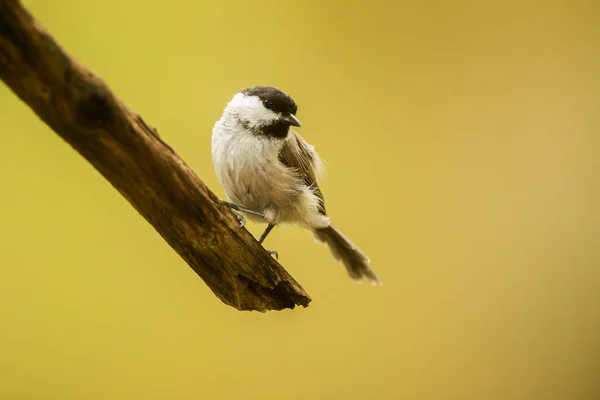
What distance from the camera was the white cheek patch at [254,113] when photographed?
1775 millimetres

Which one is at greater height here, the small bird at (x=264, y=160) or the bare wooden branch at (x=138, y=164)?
the small bird at (x=264, y=160)

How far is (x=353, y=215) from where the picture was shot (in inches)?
105

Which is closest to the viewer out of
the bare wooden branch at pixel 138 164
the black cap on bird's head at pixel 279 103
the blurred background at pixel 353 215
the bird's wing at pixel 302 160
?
the bare wooden branch at pixel 138 164

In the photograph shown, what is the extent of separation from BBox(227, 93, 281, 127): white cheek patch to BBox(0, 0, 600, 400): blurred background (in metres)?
0.55

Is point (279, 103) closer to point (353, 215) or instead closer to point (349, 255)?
point (349, 255)

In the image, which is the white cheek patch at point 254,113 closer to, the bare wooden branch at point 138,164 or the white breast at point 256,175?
the white breast at point 256,175

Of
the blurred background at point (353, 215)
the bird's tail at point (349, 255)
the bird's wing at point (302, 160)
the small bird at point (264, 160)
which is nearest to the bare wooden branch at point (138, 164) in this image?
the small bird at point (264, 160)

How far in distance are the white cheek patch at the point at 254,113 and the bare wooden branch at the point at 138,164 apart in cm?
42

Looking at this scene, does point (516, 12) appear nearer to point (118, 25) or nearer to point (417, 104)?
point (417, 104)

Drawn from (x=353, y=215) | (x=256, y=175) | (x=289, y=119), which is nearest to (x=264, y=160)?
(x=256, y=175)

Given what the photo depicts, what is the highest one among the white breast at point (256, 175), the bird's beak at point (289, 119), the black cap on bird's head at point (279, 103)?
the black cap on bird's head at point (279, 103)

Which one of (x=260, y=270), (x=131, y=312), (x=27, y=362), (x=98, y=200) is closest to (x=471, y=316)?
(x=260, y=270)

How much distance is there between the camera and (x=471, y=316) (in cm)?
269

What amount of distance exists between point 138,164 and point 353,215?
1570 millimetres
